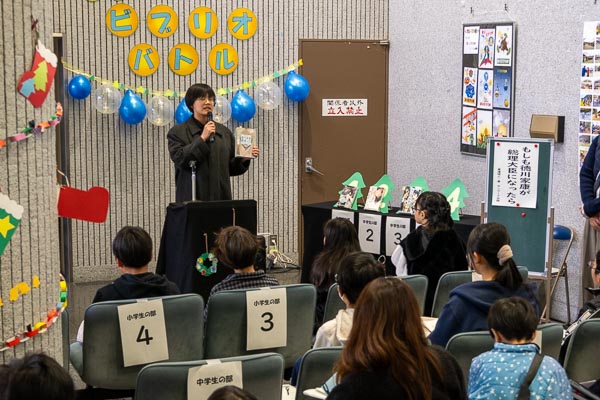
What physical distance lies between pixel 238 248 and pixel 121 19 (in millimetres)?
4310

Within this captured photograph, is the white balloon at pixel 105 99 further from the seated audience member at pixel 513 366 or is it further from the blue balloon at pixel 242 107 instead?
the seated audience member at pixel 513 366

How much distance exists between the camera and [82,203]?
369 centimetres

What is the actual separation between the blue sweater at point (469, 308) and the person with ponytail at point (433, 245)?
1.70 m

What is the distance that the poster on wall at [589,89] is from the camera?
706cm

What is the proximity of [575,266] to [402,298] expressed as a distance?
4895mm

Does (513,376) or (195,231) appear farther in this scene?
(195,231)

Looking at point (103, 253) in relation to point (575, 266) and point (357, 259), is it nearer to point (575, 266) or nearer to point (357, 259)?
point (575, 266)

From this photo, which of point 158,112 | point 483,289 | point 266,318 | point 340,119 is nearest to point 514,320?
point 483,289

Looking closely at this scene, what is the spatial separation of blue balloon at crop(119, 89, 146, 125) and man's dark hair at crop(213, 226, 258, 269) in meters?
3.77

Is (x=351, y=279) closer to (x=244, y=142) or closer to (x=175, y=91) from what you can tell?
(x=244, y=142)

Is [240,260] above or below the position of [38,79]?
below

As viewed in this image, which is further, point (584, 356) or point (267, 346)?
point (267, 346)

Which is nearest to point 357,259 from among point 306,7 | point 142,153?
point 142,153

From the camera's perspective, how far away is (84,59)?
8484mm
